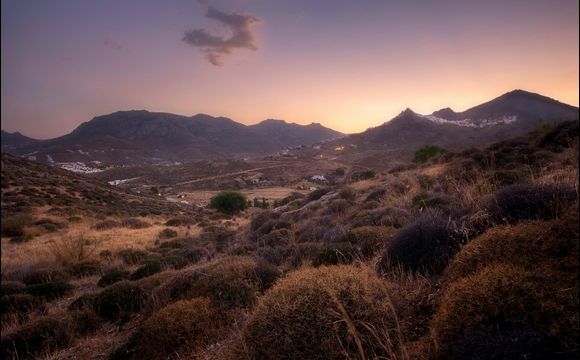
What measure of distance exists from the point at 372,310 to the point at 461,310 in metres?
0.88

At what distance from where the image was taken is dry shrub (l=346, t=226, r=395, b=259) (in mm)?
7020

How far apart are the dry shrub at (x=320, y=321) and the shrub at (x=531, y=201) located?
6.31 ft

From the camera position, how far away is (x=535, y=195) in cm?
467

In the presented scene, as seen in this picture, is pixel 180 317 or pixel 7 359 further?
pixel 7 359

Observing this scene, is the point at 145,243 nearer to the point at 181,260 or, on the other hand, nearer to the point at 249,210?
the point at 181,260

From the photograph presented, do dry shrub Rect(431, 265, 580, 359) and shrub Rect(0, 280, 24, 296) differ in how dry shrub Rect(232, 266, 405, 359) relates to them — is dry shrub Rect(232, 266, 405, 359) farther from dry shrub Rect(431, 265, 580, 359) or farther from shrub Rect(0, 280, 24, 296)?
shrub Rect(0, 280, 24, 296)

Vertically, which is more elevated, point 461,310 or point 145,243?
point 461,310

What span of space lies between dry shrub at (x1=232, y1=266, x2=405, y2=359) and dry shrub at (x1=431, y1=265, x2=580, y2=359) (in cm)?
56

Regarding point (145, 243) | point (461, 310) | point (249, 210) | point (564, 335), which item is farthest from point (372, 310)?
point (249, 210)

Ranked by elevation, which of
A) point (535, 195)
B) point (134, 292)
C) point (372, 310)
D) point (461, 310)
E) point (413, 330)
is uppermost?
point (535, 195)

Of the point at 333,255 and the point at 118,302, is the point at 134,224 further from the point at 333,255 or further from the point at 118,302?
the point at 333,255

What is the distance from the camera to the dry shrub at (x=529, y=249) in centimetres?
296

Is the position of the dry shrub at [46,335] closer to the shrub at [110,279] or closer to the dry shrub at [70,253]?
the shrub at [110,279]

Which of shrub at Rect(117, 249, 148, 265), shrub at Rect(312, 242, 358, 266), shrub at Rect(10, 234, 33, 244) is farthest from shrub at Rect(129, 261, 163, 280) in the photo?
shrub at Rect(10, 234, 33, 244)
